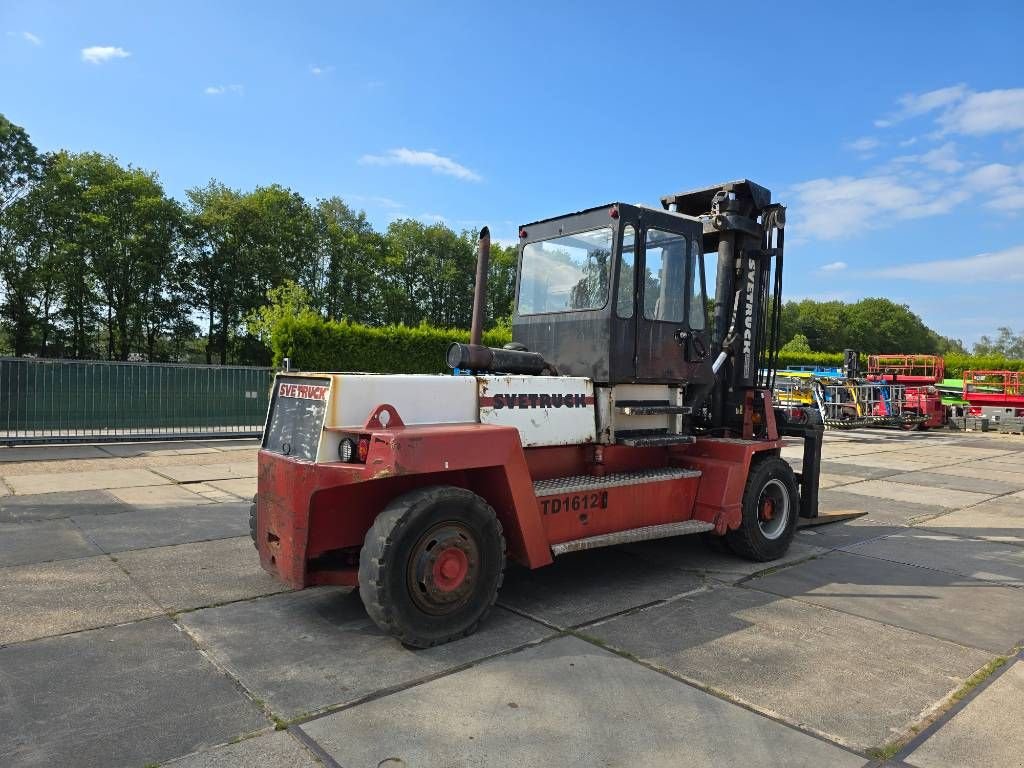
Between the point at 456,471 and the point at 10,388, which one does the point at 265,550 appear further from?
the point at 10,388

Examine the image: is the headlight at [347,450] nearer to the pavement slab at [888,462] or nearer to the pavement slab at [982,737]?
the pavement slab at [982,737]

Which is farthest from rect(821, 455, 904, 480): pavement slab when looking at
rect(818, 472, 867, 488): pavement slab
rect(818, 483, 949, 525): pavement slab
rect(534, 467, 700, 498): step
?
rect(534, 467, 700, 498): step

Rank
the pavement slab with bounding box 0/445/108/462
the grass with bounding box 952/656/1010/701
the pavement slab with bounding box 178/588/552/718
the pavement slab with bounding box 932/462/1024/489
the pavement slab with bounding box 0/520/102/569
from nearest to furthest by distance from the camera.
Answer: the pavement slab with bounding box 178/588/552/718
the grass with bounding box 952/656/1010/701
the pavement slab with bounding box 0/520/102/569
the pavement slab with bounding box 0/445/108/462
the pavement slab with bounding box 932/462/1024/489

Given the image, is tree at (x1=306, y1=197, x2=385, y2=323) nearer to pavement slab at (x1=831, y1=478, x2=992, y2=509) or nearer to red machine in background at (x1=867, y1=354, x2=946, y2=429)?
red machine in background at (x1=867, y1=354, x2=946, y2=429)

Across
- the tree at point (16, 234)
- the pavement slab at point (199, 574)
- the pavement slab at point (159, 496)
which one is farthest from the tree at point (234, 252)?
the pavement slab at point (199, 574)

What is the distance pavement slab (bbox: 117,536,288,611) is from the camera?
16.0 ft

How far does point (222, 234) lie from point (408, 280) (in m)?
17.9

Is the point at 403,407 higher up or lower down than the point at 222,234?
lower down

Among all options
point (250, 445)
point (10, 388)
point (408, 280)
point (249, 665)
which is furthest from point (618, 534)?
point (408, 280)

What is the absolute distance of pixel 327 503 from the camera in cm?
432

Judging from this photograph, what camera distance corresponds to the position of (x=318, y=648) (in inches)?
157

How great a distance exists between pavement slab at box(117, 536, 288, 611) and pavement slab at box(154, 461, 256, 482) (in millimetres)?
4011

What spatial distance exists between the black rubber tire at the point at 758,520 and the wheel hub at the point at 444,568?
111 inches

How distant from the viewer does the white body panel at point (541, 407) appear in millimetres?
4629
